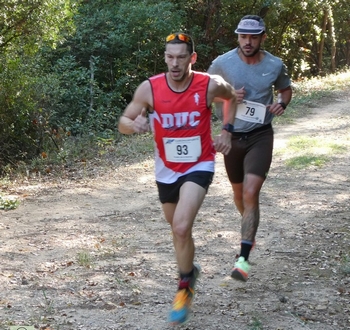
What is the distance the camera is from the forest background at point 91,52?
1210 centimetres

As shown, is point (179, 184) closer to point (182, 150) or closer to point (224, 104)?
point (182, 150)

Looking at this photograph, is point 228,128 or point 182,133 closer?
point 182,133

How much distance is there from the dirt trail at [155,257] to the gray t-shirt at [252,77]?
61.3 inches

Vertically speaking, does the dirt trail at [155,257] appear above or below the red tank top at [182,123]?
below

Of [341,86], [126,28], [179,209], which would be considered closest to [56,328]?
[179,209]

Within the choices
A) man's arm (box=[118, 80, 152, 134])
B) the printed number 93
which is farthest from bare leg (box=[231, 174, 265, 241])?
man's arm (box=[118, 80, 152, 134])

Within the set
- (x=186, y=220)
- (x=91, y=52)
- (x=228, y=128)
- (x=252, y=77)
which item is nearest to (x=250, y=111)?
(x=252, y=77)

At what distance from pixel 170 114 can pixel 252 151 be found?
4.25ft

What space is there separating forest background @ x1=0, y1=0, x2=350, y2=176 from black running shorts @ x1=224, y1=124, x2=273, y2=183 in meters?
6.03

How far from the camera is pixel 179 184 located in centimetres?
523

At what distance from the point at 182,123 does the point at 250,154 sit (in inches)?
47.3

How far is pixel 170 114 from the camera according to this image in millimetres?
5133

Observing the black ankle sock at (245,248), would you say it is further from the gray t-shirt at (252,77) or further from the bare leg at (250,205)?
the gray t-shirt at (252,77)

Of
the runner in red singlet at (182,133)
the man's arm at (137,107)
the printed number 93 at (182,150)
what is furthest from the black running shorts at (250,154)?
the man's arm at (137,107)
